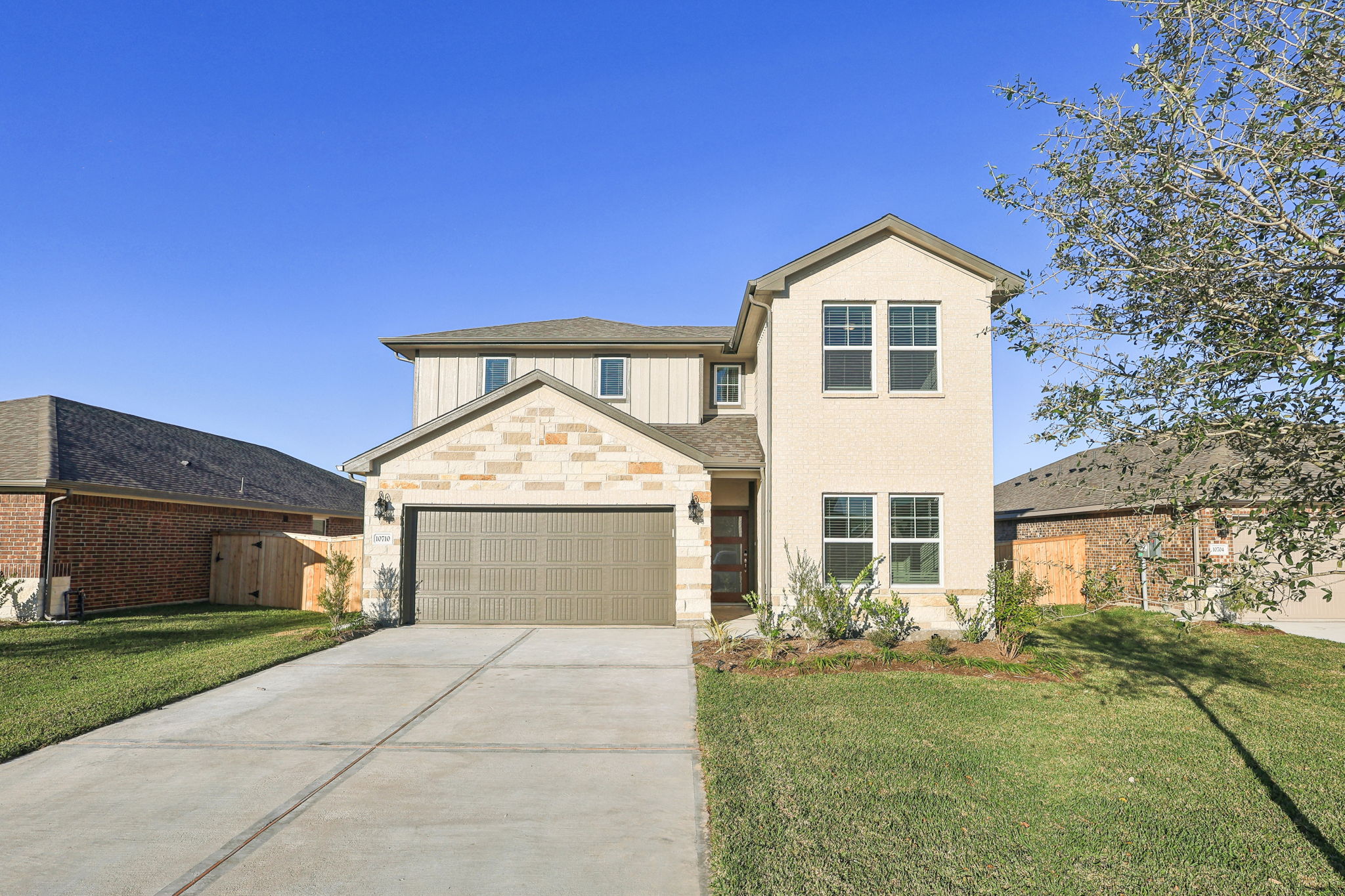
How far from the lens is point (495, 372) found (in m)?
17.5

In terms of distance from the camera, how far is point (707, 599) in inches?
557

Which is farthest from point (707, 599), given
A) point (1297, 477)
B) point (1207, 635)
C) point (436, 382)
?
point (1297, 477)

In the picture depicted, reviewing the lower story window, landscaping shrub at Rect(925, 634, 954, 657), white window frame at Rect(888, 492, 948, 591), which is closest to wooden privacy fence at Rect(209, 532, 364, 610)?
white window frame at Rect(888, 492, 948, 591)

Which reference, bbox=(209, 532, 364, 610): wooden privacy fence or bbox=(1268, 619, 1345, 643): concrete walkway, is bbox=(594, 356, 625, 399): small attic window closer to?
bbox=(209, 532, 364, 610): wooden privacy fence

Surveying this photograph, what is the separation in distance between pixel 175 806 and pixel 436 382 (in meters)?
12.9

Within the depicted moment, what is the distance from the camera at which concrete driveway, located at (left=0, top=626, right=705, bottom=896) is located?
14.8 ft

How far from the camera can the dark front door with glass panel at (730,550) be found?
17.0 metres

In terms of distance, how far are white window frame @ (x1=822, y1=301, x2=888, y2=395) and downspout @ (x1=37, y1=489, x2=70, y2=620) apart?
14726 millimetres

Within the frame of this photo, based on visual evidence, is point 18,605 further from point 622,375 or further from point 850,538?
point 850,538

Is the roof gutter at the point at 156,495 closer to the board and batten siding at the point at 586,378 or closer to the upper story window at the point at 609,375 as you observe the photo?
the board and batten siding at the point at 586,378

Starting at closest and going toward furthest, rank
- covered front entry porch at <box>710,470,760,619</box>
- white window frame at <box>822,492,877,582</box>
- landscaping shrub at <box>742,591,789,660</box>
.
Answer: landscaping shrub at <box>742,591,789,660</box> → white window frame at <box>822,492,877,582</box> → covered front entry porch at <box>710,470,760,619</box>

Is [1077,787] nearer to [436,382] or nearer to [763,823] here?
[763,823]

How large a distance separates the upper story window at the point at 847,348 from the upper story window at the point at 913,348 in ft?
1.21

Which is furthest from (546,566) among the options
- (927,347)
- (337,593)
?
(927,347)
